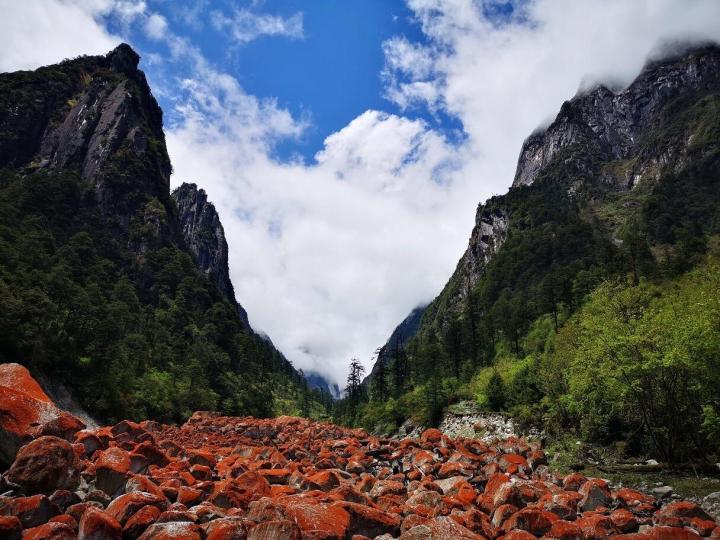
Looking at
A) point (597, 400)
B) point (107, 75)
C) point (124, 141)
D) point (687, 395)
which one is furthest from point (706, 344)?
point (107, 75)

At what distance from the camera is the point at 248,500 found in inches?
596

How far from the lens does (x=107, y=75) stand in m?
193

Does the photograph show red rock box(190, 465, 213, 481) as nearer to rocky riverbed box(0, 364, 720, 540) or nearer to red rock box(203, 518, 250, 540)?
rocky riverbed box(0, 364, 720, 540)

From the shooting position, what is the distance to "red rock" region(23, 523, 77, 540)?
1020 centimetres

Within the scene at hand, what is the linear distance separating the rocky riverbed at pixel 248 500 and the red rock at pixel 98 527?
0.02m

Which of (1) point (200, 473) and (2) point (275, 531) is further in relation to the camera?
(1) point (200, 473)

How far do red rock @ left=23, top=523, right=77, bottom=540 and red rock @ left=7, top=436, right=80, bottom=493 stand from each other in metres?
2.36

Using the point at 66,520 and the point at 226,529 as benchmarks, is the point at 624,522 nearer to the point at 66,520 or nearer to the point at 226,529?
the point at 226,529

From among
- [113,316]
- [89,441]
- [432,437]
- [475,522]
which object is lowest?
[475,522]

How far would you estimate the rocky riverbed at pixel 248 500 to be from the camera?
1130 centimetres

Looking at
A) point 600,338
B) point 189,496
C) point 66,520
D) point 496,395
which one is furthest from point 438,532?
point 496,395

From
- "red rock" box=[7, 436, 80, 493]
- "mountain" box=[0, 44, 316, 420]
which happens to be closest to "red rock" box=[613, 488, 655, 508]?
"red rock" box=[7, 436, 80, 493]

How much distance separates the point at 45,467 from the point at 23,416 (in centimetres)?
351

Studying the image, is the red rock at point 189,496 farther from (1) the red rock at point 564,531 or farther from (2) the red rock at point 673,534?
(2) the red rock at point 673,534
